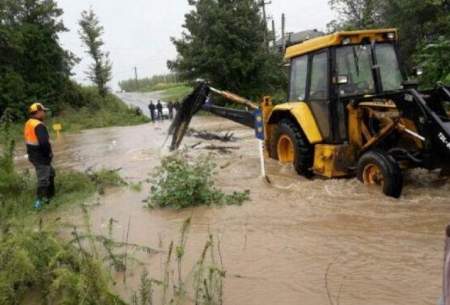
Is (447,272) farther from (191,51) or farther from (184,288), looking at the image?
(191,51)

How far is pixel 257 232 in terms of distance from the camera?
6.40 meters

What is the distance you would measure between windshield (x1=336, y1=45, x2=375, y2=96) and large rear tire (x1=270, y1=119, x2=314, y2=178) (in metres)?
1.22

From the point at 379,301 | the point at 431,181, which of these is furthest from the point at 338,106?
the point at 379,301

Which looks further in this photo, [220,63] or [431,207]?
[220,63]

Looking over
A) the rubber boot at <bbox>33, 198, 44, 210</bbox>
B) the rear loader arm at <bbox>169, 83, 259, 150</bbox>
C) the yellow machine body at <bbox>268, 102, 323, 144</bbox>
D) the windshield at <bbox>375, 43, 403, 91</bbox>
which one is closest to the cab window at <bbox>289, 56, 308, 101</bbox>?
the yellow machine body at <bbox>268, 102, 323, 144</bbox>

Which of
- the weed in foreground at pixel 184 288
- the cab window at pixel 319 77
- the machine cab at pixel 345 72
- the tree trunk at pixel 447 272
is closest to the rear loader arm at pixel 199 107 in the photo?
the cab window at pixel 319 77

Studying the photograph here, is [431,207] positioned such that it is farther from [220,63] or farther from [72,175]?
[220,63]

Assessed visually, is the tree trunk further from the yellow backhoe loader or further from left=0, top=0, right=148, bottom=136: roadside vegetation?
left=0, top=0, right=148, bottom=136: roadside vegetation

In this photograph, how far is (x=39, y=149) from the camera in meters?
8.22

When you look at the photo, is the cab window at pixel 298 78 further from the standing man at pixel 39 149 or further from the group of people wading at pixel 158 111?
the group of people wading at pixel 158 111

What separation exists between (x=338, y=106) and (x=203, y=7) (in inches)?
1134

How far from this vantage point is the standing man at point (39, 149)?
818 centimetres

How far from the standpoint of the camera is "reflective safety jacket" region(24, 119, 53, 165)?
322 inches

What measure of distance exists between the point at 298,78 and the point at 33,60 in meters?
28.7
